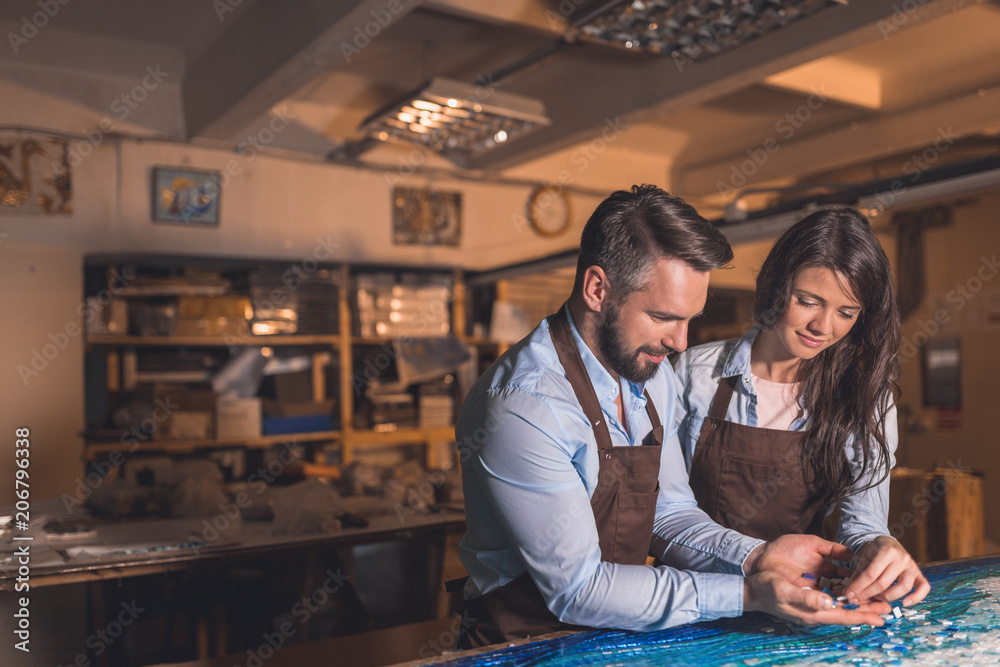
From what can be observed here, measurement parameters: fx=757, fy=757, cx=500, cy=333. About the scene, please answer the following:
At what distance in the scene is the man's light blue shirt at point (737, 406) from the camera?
178 centimetres

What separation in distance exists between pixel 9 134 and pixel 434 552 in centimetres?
333

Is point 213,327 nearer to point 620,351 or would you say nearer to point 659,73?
point 659,73

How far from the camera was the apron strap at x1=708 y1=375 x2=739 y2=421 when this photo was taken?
191 centimetres

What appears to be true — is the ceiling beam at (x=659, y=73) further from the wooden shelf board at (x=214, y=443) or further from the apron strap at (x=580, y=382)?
the wooden shelf board at (x=214, y=443)

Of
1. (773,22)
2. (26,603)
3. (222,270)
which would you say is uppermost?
(773,22)

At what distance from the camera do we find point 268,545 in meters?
2.75

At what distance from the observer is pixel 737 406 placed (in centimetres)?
191

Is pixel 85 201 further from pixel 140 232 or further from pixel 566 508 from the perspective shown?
pixel 566 508

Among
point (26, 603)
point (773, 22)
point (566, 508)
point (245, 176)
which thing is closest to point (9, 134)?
point (245, 176)

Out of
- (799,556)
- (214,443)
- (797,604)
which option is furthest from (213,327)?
(797,604)

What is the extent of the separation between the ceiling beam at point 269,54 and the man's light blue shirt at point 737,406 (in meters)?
1.72

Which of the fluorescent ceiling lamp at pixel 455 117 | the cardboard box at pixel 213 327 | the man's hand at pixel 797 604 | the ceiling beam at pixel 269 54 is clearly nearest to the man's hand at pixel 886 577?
the man's hand at pixel 797 604

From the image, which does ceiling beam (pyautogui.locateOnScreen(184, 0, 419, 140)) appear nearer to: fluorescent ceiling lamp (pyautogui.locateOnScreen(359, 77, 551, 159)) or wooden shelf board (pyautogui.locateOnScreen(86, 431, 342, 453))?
fluorescent ceiling lamp (pyautogui.locateOnScreen(359, 77, 551, 159))

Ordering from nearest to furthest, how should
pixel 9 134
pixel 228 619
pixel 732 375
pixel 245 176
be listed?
pixel 732 375 < pixel 228 619 < pixel 9 134 < pixel 245 176
